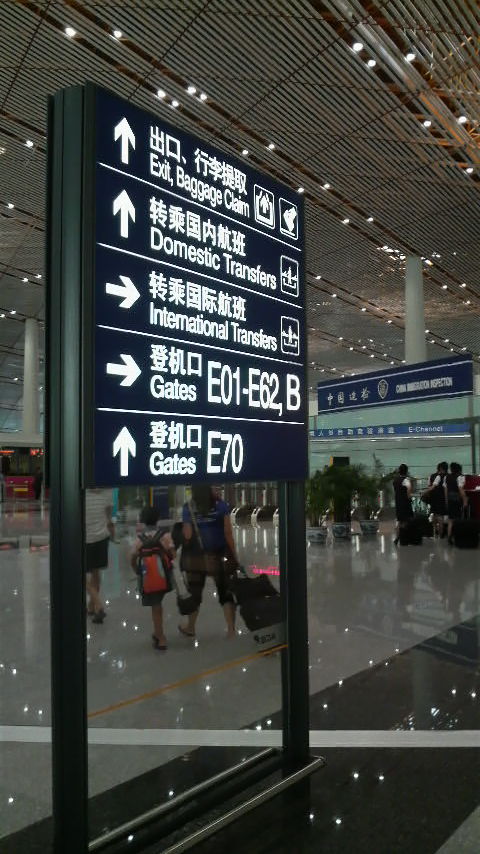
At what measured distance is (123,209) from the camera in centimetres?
293

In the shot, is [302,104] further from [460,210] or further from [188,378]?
[188,378]

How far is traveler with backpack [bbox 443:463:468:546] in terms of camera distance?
1406 cm

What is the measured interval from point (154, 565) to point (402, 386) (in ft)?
40.1

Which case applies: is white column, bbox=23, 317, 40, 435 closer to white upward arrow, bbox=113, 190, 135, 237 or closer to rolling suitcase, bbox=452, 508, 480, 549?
rolling suitcase, bbox=452, 508, 480, 549

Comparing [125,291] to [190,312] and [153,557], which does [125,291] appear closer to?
[190,312]

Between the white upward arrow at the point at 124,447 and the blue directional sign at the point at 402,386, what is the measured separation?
12.7 m

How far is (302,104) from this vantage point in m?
12.4

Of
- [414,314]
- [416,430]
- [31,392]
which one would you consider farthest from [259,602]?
[31,392]

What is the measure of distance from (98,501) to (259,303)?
1.78 meters

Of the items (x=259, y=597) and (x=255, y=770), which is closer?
(x=255, y=770)

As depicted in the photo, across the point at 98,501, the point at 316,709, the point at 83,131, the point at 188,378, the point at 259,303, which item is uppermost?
the point at 83,131

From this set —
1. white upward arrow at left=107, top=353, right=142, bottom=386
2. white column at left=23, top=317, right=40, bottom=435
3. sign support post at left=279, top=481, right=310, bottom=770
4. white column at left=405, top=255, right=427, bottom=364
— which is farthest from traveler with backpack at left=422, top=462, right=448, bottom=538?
white column at left=23, top=317, right=40, bottom=435

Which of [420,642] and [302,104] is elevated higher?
[302,104]

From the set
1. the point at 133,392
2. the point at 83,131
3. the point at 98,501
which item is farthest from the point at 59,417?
the point at 98,501
